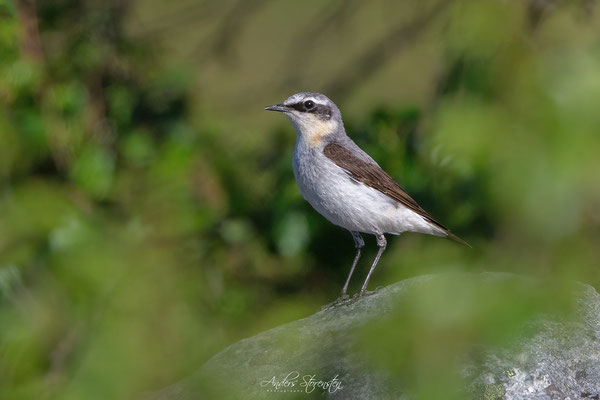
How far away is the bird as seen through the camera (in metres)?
5.51

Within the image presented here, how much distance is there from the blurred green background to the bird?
0.31 metres

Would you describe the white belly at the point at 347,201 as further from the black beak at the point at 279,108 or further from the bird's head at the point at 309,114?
the black beak at the point at 279,108

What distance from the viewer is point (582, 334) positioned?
3816 millimetres

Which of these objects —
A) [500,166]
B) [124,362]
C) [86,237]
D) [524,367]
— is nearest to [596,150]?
[500,166]

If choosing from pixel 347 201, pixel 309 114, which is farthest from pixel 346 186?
pixel 309 114

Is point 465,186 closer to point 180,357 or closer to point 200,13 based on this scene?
point 180,357

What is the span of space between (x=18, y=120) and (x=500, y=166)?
5402mm

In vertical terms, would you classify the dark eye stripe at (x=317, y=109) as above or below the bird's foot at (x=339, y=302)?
above

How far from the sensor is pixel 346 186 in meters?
5.57

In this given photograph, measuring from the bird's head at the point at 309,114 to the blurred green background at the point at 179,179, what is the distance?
0.70 m

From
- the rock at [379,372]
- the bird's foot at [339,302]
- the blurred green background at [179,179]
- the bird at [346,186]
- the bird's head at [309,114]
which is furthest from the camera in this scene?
the bird's head at [309,114]

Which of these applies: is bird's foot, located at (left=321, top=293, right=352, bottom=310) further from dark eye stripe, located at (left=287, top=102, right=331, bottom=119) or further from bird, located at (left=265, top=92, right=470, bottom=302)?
dark eye stripe, located at (left=287, top=102, right=331, bottom=119)

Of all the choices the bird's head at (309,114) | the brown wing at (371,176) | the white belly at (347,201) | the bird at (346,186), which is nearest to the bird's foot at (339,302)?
the bird at (346,186)

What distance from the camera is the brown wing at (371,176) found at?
5.66 m
